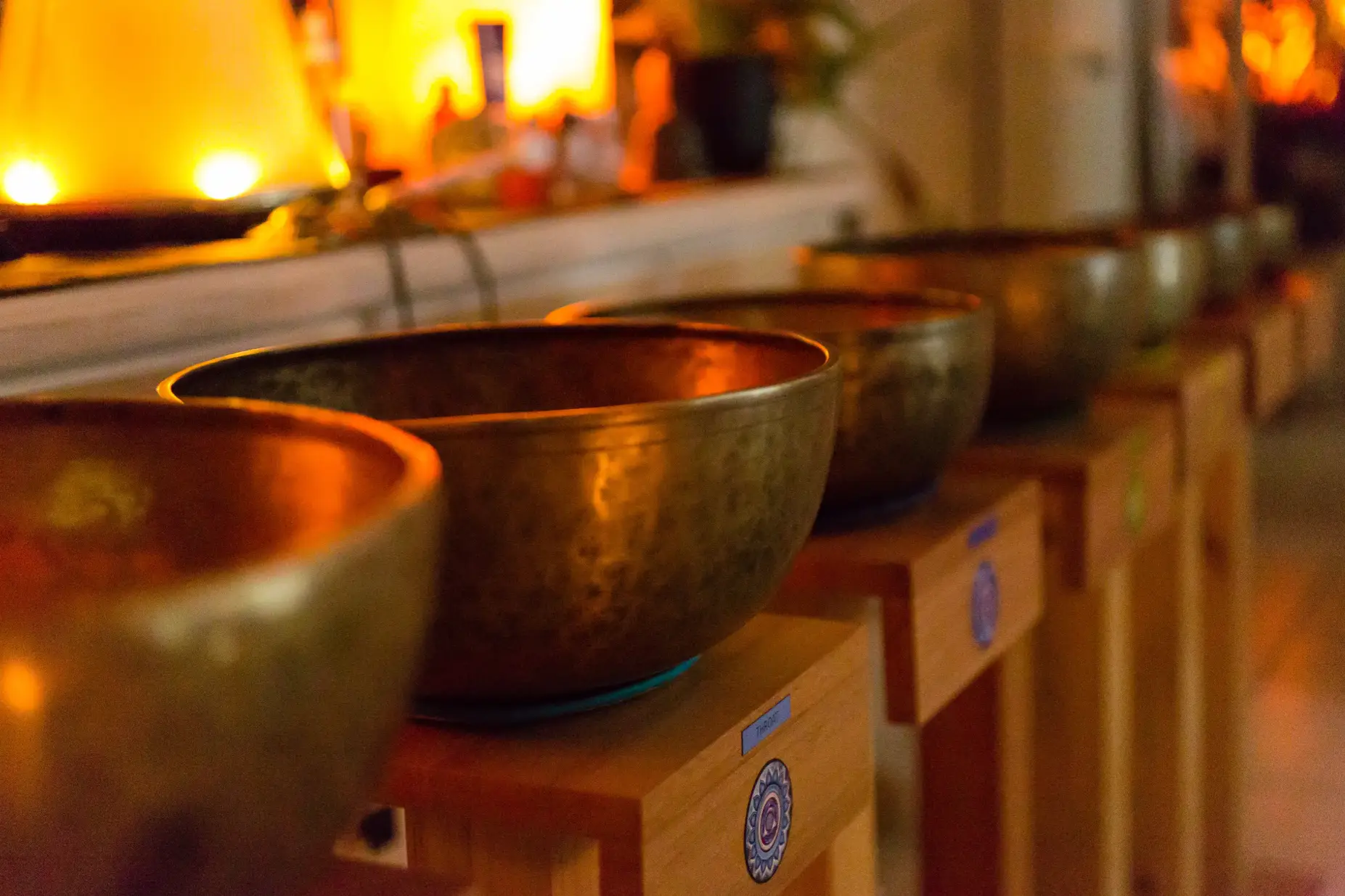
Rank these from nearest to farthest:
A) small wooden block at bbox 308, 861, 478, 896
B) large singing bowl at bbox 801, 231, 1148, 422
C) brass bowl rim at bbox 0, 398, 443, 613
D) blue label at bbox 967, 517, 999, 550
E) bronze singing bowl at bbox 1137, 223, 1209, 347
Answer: brass bowl rim at bbox 0, 398, 443, 613, small wooden block at bbox 308, 861, 478, 896, blue label at bbox 967, 517, 999, 550, large singing bowl at bbox 801, 231, 1148, 422, bronze singing bowl at bbox 1137, 223, 1209, 347

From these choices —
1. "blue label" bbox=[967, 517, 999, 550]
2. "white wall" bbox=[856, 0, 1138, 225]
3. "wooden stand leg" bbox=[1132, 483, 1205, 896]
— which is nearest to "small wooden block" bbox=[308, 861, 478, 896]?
"blue label" bbox=[967, 517, 999, 550]

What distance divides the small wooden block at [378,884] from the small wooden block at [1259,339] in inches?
51.4

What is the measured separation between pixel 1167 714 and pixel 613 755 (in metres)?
1.21

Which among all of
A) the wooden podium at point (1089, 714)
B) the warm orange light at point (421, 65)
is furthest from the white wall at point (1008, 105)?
the wooden podium at point (1089, 714)

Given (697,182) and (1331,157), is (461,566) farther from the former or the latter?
(1331,157)

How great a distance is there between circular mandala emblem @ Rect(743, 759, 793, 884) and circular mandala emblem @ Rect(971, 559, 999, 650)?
0.26 m

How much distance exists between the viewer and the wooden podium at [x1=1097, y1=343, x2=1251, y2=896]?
4.39ft

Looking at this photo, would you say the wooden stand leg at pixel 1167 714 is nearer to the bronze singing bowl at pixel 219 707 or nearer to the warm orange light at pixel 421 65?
the warm orange light at pixel 421 65

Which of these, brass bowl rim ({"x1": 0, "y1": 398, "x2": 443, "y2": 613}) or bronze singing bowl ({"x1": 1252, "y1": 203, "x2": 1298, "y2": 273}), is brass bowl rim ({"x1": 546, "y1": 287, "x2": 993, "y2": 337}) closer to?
brass bowl rim ({"x1": 0, "y1": 398, "x2": 443, "y2": 613})

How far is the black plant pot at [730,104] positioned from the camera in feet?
6.19

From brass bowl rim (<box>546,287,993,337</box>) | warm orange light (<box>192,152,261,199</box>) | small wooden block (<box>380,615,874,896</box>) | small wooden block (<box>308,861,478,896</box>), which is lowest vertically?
small wooden block (<box>380,615,874,896</box>)

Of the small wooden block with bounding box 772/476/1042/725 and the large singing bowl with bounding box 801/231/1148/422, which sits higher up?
the large singing bowl with bounding box 801/231/1148/422

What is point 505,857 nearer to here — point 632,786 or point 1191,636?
point 632,786

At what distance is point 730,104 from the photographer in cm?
189
